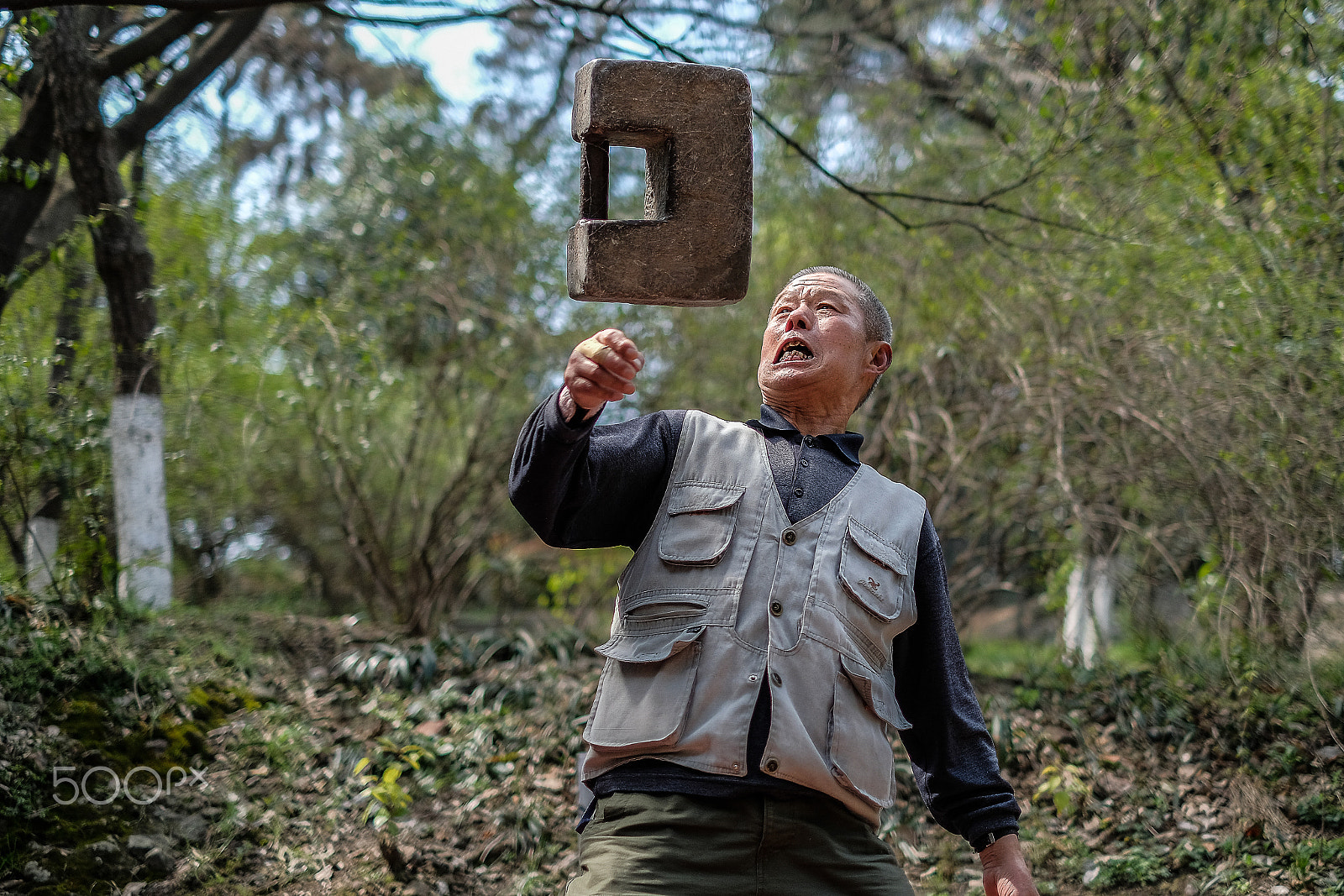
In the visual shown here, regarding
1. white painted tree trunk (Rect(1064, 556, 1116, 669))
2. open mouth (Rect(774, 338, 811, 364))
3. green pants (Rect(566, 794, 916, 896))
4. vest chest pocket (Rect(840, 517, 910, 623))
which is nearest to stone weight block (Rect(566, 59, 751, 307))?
open mouth (Rect(774, 338, 811, 364))

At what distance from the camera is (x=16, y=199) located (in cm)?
471

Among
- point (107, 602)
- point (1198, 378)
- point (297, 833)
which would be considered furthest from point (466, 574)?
point (1198, 378)

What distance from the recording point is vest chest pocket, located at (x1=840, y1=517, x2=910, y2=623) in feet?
7.99

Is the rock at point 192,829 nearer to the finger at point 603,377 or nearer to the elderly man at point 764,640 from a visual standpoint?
the elderly man at point 764,640

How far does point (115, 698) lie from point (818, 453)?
3148 millimetres

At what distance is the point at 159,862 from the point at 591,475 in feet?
7.98

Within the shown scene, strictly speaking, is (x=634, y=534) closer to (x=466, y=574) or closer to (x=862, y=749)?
(x=862, y=749)

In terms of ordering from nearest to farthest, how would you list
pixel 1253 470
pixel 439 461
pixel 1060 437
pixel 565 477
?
pixel 565 477 < pixel 1253 470 < pixel 1060 437 < pixel 439 461

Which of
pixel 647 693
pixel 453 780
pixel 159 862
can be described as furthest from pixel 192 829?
pixel 647 693

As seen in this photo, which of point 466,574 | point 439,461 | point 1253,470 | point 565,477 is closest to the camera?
point 565,477

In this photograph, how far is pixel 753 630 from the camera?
2.32 metres

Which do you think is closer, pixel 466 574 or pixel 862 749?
pixel 862 749

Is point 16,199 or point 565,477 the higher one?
point 16,199

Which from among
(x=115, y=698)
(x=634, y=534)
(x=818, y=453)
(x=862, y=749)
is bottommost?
(x=115, y=698)
